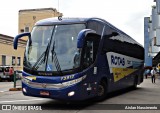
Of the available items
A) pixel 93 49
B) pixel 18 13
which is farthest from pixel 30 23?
pixel 93 49

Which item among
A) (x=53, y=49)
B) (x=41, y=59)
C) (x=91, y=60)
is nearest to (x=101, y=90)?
(x=91, y=60)

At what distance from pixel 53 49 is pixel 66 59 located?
0.66 m

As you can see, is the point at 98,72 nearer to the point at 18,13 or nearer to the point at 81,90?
the point at 81,90

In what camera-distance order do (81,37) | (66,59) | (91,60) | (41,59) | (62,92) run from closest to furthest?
(81,37) → (62,92) → (66,59) → (41,59) → (91,60)

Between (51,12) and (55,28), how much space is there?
57.3m

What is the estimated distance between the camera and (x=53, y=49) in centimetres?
1195

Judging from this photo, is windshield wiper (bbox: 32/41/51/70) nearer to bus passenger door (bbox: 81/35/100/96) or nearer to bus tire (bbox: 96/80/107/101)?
bus passenger door (bbox: 81/35/100/96)

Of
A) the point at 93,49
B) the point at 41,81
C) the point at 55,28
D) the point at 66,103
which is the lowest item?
the point at 66,103

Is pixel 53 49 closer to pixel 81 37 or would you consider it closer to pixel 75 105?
pixel 81 37

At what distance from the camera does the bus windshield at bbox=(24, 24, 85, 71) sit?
1167 centimetres

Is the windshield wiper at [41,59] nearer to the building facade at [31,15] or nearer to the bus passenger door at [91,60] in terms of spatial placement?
the bus passenger door at [91,60]

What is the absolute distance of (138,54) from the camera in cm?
2262

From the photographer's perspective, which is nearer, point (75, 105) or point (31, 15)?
point (75, 105)

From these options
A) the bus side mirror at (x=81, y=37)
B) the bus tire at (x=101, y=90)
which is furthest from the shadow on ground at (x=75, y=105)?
the bus side mirror at (x=81, y=37)
